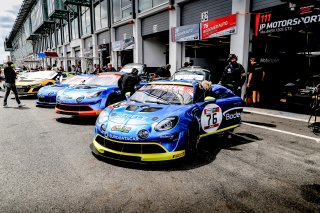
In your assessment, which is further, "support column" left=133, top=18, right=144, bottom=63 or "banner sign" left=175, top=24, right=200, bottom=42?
"support column" left=133, top=18, right=144, bottom=63

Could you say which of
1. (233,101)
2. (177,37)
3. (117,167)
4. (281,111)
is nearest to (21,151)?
(117,167)

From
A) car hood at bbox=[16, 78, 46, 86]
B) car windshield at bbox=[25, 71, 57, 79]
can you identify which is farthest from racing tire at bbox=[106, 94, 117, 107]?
car windshield at bbox=[25, 71, 57, 79]

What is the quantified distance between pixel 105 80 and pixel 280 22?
621 cm

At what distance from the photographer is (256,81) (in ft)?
28.6

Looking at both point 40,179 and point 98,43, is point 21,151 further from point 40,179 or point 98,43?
point 98,43

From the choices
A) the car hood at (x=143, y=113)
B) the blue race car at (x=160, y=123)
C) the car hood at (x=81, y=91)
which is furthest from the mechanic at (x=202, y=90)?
the car hood at (x=81, y=91)

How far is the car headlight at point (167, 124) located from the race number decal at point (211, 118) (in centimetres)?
77

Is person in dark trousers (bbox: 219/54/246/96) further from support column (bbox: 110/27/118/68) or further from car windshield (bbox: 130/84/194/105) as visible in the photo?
support column (bbox: 110/27/118/68)

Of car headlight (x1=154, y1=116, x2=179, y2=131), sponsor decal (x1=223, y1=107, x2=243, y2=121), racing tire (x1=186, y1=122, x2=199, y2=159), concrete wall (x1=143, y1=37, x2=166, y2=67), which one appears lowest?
racing tire (x1=186, y1=122, x2=199, y2=159)

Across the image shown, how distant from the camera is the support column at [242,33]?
31.5 feet

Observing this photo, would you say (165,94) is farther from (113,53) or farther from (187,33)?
(113,53)

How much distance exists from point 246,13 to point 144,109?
7681 millimetres

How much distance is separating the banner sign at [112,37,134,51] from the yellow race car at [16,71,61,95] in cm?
A: 754

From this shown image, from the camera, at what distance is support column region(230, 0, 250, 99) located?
9.59 metres
